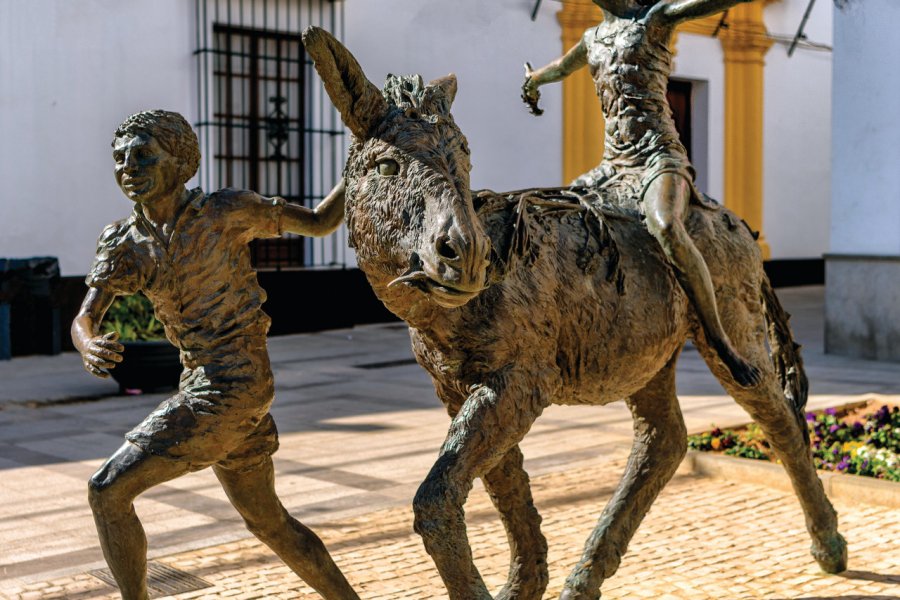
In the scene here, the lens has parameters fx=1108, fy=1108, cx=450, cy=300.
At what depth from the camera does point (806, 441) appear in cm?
468

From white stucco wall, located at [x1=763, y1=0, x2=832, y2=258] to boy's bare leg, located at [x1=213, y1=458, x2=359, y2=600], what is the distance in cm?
1694

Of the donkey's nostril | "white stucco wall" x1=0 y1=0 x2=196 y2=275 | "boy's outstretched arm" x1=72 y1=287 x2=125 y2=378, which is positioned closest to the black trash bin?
"white stucco wall" x1=0 y1=0 x2=196 y2=275

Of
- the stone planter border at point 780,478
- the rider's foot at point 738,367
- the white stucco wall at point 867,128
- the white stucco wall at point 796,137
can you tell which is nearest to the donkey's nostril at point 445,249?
the rider's foot at point 738,367

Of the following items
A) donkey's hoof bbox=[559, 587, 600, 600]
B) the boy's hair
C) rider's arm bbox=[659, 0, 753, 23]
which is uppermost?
rider's arm bbox=[659, 0, 753, 23]

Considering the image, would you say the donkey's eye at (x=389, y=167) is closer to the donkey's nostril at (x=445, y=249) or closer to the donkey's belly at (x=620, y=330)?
the donkey's nostril at (x=445, y=249)

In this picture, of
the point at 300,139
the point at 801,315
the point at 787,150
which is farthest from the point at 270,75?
the point at 787,150

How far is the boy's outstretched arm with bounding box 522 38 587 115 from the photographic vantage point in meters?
4.51

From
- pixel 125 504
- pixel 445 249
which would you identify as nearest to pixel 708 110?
pixel 125 504

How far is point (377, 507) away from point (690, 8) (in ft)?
10.1

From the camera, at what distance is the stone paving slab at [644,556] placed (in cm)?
451

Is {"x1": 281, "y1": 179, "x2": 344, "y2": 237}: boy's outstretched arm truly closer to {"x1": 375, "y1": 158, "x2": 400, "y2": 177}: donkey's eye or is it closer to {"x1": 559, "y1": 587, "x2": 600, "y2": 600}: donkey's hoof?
{"x1": 375, "y1": 158, "x2": 400, "y2": 177}: donkey's eye

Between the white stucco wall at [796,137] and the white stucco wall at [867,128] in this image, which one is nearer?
the white stucco wall at [867,128]

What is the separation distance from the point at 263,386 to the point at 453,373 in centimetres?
62

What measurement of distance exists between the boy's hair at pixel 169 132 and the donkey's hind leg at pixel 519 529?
1.45 metres
